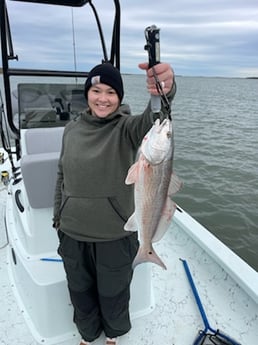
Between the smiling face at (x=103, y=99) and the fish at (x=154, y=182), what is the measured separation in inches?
14.9

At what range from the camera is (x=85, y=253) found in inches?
67.9

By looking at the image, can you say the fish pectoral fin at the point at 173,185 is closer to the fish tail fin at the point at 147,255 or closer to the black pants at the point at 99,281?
the fish tail fin at the point at 147,255

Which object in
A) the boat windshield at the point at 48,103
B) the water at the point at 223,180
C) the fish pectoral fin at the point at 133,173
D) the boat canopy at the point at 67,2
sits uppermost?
the boat canopy at the point at 67,2

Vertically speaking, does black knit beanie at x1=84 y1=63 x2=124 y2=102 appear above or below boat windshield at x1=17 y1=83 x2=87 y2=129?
above

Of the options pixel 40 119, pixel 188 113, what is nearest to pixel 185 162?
Answer: pixel 40 119

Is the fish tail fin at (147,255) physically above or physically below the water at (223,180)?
above

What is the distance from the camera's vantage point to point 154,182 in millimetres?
1229

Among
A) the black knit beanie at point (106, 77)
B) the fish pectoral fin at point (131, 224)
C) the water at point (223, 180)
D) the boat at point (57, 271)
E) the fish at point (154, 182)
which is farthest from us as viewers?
the water at point (223, 180)

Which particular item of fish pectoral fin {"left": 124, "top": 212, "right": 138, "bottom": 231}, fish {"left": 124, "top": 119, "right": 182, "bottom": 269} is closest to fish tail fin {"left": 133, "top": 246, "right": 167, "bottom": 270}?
fish {"left": 124, "top": 119, "right": 182, "bottom": 269}

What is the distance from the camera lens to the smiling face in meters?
1.52

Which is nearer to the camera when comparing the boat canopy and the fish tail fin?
the fish tail fin

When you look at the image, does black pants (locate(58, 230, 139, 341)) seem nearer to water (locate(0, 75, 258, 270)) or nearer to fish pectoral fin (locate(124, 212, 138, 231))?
fish pectoral fin (locate(124, 212, 138, 231))

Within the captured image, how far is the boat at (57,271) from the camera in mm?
2018

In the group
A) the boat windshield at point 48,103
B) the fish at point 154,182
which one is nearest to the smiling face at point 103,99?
the fish at point 154,182
